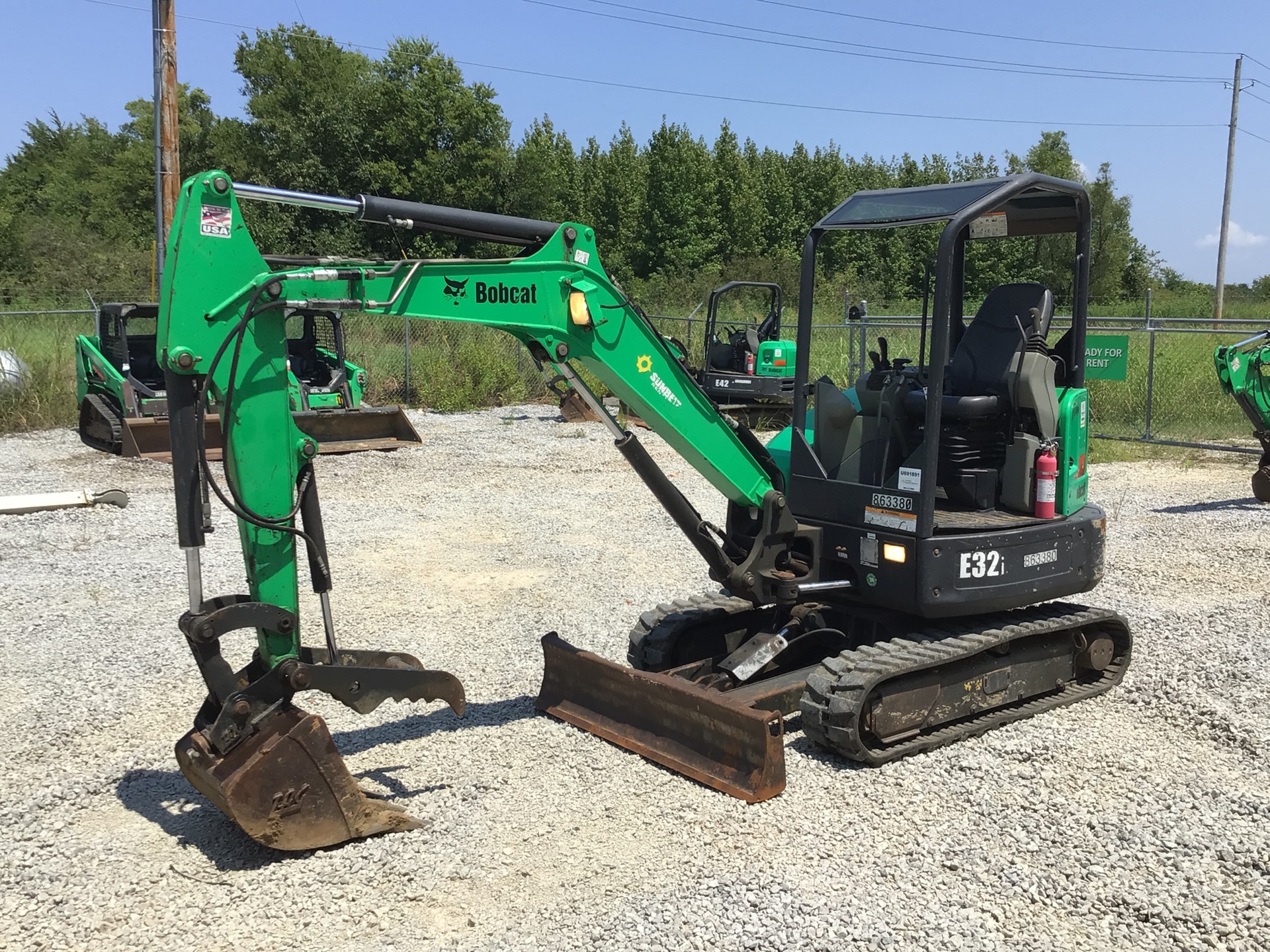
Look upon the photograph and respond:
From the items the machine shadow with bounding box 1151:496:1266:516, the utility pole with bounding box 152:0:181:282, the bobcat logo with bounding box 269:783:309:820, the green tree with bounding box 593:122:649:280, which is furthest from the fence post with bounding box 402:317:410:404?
the green tree with bounding box 593:122:649:280

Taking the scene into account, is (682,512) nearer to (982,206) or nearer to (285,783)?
(982,206)

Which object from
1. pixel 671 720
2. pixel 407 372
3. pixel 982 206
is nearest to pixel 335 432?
pixel 407 372

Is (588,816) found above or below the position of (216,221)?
below

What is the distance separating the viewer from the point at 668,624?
20.2 ft

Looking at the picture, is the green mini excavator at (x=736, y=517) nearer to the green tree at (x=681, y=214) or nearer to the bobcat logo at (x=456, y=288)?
the bobcat logo at (x=456, y=288)

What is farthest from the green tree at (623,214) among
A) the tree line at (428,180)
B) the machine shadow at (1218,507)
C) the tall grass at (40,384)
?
the machine shadow at (1218,507)

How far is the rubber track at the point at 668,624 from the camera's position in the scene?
6.09m

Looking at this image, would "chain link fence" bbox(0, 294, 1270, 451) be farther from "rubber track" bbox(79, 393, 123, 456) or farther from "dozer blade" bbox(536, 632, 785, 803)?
"dozer blade" bbox(536, 632, 785, 803)

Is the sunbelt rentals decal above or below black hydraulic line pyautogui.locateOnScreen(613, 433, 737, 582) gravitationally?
above

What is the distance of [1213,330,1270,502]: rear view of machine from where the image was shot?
11.3 m

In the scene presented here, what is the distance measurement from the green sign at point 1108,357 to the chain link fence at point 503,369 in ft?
0.69

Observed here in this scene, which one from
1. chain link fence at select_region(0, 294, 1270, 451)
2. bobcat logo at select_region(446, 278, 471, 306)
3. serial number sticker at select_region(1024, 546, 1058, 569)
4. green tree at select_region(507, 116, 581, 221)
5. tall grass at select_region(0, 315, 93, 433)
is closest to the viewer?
bobcat logo at select_region(446, 278, 471, 306)

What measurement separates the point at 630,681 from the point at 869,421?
1808 mm

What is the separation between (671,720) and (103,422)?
12.1 m
